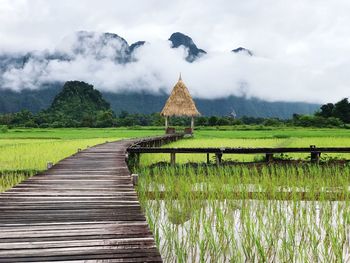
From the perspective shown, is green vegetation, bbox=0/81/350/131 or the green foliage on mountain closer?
green vegetation, bbox=0/81/350/131

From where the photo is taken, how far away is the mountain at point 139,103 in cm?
9262

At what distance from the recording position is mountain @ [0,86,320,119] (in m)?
92.6

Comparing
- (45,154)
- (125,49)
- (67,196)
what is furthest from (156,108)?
(67,196)

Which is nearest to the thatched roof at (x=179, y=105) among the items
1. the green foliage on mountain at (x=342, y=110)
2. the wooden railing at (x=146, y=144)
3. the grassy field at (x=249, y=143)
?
the wooden railing at (x=146, y=144)

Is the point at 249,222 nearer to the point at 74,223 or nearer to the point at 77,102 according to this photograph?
the point at 74,223

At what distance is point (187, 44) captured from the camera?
128m

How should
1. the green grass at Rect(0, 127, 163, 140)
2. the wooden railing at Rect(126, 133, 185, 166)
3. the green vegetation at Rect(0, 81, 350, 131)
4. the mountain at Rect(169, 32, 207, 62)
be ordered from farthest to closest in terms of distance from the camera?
the mountain at Rect(169, 32, 207, 62) < the green vegetation at Rect(0, 81, 350, 131) < the green grass at Rect(0, 127, 163, 140) < the wooden railing at Rect(126, 133, 185, 166)

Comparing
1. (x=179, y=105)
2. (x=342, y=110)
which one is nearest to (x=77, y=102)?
(x=342, y=110)

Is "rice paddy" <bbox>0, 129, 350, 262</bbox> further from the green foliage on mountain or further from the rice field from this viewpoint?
the green foliage on mountain

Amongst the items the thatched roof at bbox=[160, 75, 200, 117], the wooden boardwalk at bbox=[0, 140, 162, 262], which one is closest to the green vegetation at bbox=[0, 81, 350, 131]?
the thatched roof at bbox=[160, 75, 200, 117]

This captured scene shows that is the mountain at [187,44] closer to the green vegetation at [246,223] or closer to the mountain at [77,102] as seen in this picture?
the mountain at [77,102]

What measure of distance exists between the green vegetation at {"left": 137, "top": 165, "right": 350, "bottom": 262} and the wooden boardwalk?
412 mm

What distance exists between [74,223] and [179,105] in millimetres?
20479

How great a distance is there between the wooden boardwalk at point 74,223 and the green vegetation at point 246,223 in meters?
0.41
